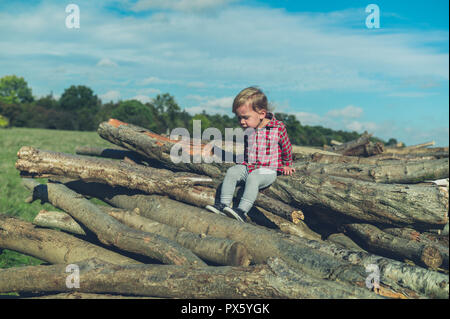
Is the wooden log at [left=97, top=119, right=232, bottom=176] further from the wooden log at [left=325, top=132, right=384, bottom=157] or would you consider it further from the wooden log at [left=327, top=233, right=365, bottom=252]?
the wooden log at [left=325, top=132, right=384, bottom=157]

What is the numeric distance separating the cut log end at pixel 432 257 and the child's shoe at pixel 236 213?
2.03m

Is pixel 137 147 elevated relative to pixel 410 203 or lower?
elevated

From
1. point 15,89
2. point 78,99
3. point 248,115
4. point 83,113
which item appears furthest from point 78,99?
point 248,115

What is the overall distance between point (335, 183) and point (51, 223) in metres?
3.71

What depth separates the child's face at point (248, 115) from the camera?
4.76 metres

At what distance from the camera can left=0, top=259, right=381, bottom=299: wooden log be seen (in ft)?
9.41

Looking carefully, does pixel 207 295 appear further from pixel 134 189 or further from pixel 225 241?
pixel 134 189

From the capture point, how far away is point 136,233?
4086 millimetres

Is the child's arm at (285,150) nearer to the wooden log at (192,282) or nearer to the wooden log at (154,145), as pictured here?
the wooden log at (154,145)

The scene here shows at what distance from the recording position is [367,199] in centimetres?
→ 407

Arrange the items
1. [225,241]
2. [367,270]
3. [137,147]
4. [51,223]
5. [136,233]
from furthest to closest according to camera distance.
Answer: [137,147] < [51,223] < [136,233] < [225,241] < [367,270]

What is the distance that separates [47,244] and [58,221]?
318 millimetres
